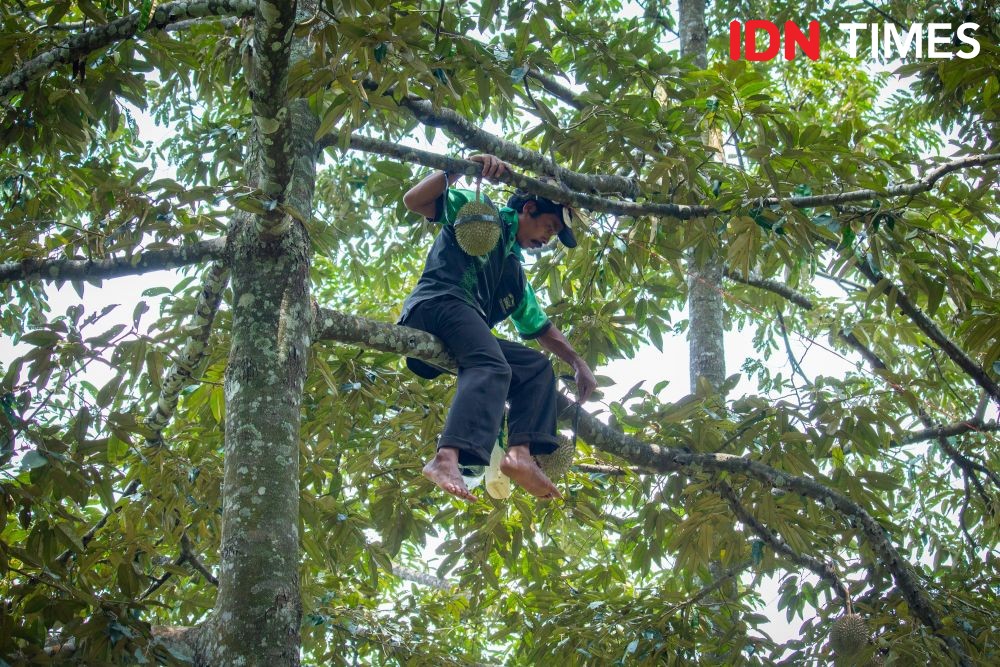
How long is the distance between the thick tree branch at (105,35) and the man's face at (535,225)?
137cm

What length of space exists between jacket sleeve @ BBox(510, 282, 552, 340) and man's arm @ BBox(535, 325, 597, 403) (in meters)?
0.04

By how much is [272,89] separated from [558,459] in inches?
68.6

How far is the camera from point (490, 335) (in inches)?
128

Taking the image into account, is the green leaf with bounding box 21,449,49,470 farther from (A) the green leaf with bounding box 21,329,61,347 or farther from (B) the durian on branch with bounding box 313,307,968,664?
(B) the durian on branch with bounding box 313,307,968,664

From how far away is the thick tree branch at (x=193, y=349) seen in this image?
3092 mm

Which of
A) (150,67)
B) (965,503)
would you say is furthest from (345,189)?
(965,503)

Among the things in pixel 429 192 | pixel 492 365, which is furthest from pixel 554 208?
pixel 492 365

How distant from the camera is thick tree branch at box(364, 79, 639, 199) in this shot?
3.31 meters

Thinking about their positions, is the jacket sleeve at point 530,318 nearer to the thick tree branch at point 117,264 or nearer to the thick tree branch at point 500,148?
the thick tree branch at point 500,148

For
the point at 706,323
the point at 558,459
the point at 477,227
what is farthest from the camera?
the point at 706,323

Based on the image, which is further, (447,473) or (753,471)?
(753,471)

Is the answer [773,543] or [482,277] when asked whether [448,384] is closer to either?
[482,277]

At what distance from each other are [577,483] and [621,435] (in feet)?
2.50
